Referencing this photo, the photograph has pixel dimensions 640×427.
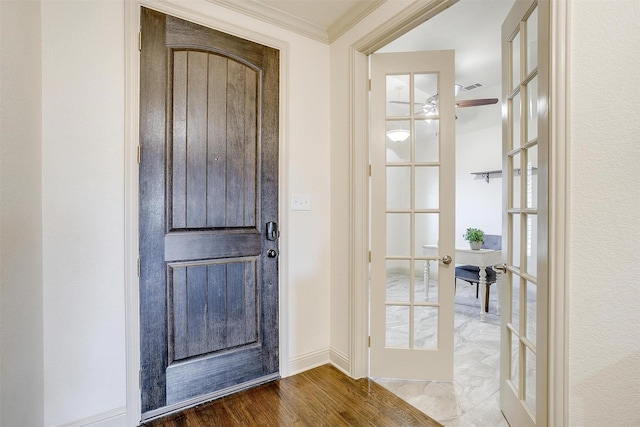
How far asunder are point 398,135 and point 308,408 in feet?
6.05

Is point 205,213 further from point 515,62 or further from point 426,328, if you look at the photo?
point 515,62

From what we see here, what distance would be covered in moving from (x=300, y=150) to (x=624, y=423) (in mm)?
2053

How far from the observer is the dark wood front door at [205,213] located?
171cm

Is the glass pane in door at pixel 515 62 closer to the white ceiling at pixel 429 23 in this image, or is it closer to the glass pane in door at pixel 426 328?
the white ceiling at pixel 429 23

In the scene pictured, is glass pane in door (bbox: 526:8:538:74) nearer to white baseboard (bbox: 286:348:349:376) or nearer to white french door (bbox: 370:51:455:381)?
white french door (bbox: 370:51:455:381)

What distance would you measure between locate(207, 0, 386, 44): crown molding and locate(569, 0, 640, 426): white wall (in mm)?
1302

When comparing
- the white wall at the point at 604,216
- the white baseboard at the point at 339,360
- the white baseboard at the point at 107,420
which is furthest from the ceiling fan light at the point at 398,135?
the white baseboard at the point at 107,420

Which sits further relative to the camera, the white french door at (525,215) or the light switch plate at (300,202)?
the light switch plate at (300,202)

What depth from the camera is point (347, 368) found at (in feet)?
7.13

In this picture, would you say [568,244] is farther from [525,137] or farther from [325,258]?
[325,258]

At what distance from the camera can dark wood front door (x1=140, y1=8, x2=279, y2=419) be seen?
1712 millimetres

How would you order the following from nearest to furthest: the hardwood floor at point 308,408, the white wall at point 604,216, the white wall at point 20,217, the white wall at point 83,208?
the white wall at point 604,216, the white wall at point 20,217, the white wall at point 83,208, the hardwood floor at point 308,408

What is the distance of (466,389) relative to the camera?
199cm

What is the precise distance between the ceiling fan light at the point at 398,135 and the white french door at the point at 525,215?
60 cm
